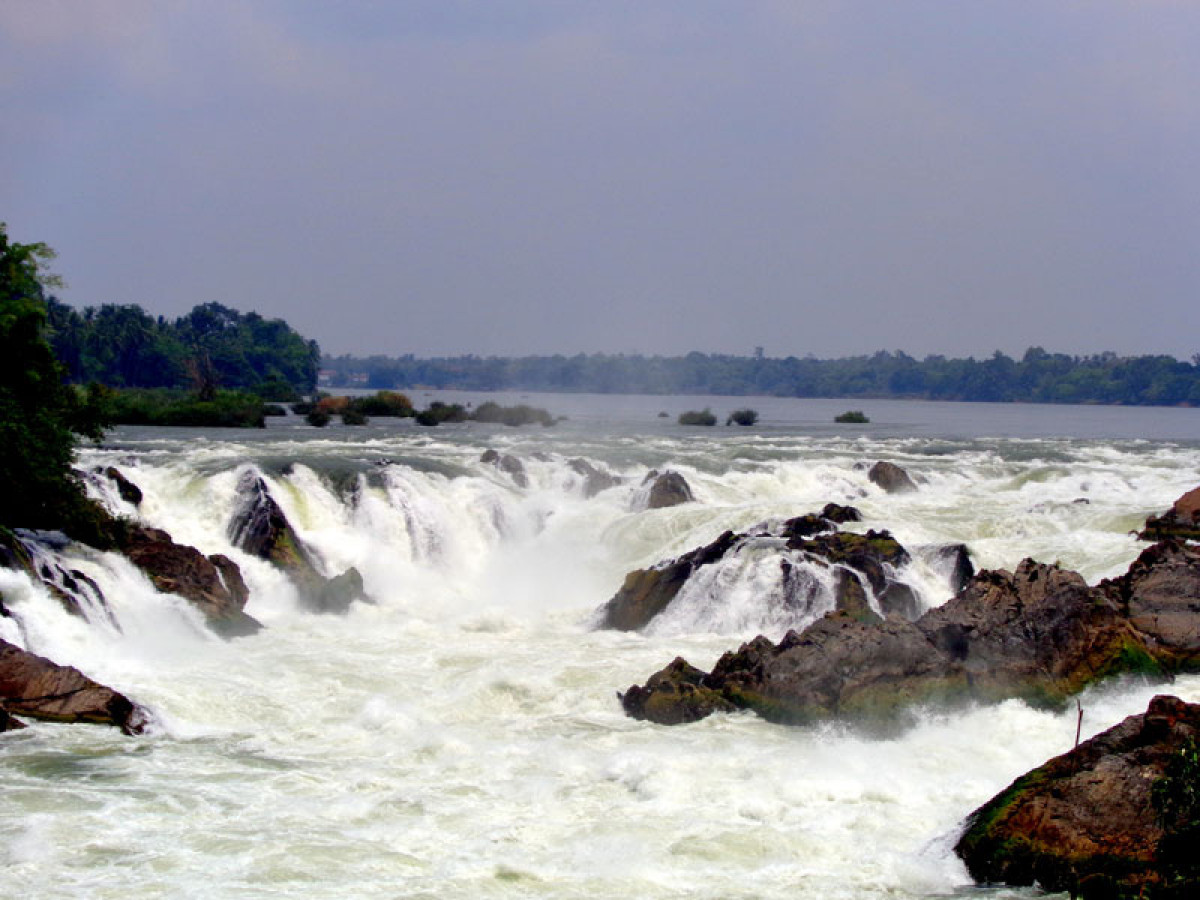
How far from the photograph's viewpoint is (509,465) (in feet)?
101

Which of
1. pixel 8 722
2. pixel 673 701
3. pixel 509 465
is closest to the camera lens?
pixel 8 722

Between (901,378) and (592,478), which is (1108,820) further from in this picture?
(901,378)

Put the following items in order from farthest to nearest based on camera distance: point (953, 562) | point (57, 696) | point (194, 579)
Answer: point (953, 562) → point (194, 579) → point (57, 696)

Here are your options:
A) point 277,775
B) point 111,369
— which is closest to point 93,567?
point 277,775

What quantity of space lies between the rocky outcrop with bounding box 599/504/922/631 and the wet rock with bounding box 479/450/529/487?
9.81m

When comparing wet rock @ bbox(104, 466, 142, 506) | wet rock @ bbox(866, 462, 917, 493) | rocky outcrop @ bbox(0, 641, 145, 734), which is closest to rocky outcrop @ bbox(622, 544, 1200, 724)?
rocky outcrop @ bbox(0, 641, 145, 734)

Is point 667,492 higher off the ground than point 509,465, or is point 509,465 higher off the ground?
point 509,465

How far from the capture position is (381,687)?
1555cm

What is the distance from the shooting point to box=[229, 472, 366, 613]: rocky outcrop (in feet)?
68.9

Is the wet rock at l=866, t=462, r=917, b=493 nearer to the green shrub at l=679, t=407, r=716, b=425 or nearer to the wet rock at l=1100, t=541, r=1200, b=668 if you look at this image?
the wet rock at l=1100, t=541, r=1200, b=668

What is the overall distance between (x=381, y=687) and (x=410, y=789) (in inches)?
165

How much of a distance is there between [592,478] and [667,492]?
9.98ft

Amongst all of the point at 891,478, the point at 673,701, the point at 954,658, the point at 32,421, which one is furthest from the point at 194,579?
the point at 891,478

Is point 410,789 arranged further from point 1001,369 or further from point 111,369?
point 1001,369
